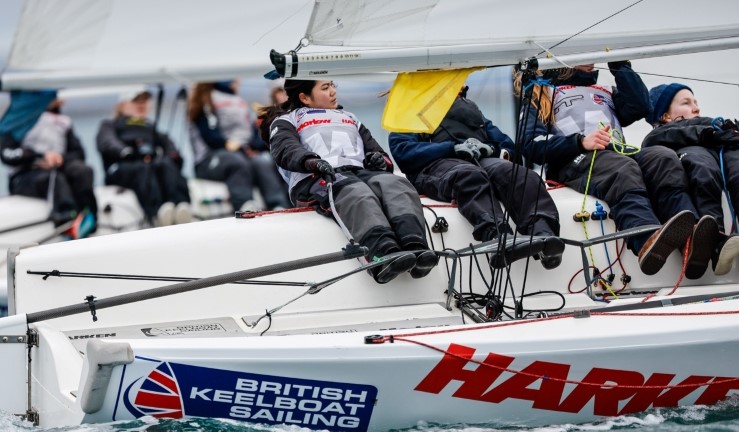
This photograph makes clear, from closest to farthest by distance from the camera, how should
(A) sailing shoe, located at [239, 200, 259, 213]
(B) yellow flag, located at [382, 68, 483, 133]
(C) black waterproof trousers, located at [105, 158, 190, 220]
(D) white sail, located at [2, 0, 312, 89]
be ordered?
(B) yellow flag, located at [382, 68, 483, 133]
(D) white sail, located at [2, 0, 312, 89]
(C) black waterproof trousers, located at [105, 158, 190, 220]
(A) sailing shoe, located at [239, 200, 259, 213]

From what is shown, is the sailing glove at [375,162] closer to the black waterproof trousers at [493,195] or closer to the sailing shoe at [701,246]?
the black waterproof trousers at [493,195]

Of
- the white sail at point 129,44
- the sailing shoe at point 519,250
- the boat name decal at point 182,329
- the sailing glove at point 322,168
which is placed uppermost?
the white sail at point 129,44

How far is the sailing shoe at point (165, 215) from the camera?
9.32 metres

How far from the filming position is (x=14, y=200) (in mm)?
9531

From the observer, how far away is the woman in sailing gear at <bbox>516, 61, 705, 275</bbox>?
4.90 metres

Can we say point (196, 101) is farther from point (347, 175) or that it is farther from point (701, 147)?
point (701, 147)

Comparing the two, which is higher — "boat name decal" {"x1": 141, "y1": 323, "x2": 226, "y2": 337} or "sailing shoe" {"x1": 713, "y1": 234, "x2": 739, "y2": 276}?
"sailing shoe" {"x1": 713, "y1": 234, "x2": 739, "y2": 276}

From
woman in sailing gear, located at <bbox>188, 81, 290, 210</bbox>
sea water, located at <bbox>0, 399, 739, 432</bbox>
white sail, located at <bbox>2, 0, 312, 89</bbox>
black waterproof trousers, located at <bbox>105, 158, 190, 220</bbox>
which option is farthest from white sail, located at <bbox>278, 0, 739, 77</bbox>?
woman in sailing gear, located at <bbox>188, 81, 290, 210</bbox>

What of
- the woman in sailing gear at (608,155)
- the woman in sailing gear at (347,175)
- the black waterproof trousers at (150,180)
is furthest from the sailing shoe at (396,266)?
the black waterproof trousers at (150,180)

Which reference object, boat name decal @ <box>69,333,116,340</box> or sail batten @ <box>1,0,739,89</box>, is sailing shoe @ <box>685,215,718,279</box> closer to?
sail batten @ <box>1,0,739,89</box>

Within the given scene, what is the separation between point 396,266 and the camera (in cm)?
463

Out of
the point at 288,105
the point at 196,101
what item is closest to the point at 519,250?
the point at 288,105

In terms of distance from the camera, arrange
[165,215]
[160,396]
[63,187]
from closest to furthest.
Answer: [160,396], [165,215], [63,187]

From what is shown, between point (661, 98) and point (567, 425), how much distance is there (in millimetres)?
2397
